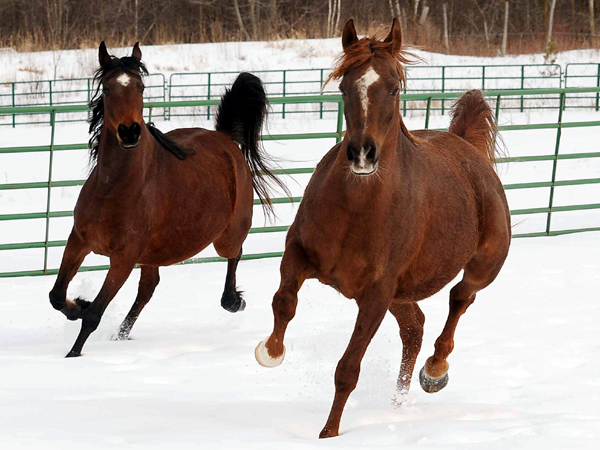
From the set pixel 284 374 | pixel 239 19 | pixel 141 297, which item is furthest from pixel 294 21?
pixel 284 374

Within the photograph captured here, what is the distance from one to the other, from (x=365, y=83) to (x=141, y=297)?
10.1ft

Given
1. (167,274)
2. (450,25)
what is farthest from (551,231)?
(450,25)

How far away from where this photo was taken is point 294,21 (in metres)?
32.7

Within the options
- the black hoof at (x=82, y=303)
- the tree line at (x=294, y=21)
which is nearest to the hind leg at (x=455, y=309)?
the black hoof at (x=82, y=303)

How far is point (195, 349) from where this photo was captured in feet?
18.9

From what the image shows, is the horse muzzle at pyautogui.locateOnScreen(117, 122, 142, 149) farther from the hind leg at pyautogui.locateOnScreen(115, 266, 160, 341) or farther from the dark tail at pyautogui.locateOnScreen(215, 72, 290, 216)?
the dark tail at pyautogui.locateOnScreen(215, 72, 290, 216)

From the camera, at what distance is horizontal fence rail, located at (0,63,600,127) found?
23.1 meters

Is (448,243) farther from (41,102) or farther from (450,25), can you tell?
(450,25)

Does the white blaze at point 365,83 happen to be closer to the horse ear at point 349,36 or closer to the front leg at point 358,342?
the horse ear at point 349,36

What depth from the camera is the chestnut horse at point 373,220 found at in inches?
148

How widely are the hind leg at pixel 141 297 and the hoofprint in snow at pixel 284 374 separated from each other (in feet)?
0.34

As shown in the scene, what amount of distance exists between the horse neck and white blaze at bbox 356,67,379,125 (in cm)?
227

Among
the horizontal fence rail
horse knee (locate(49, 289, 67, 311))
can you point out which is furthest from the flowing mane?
the horizontal fence rail

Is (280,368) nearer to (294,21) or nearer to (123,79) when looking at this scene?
(123,79)
